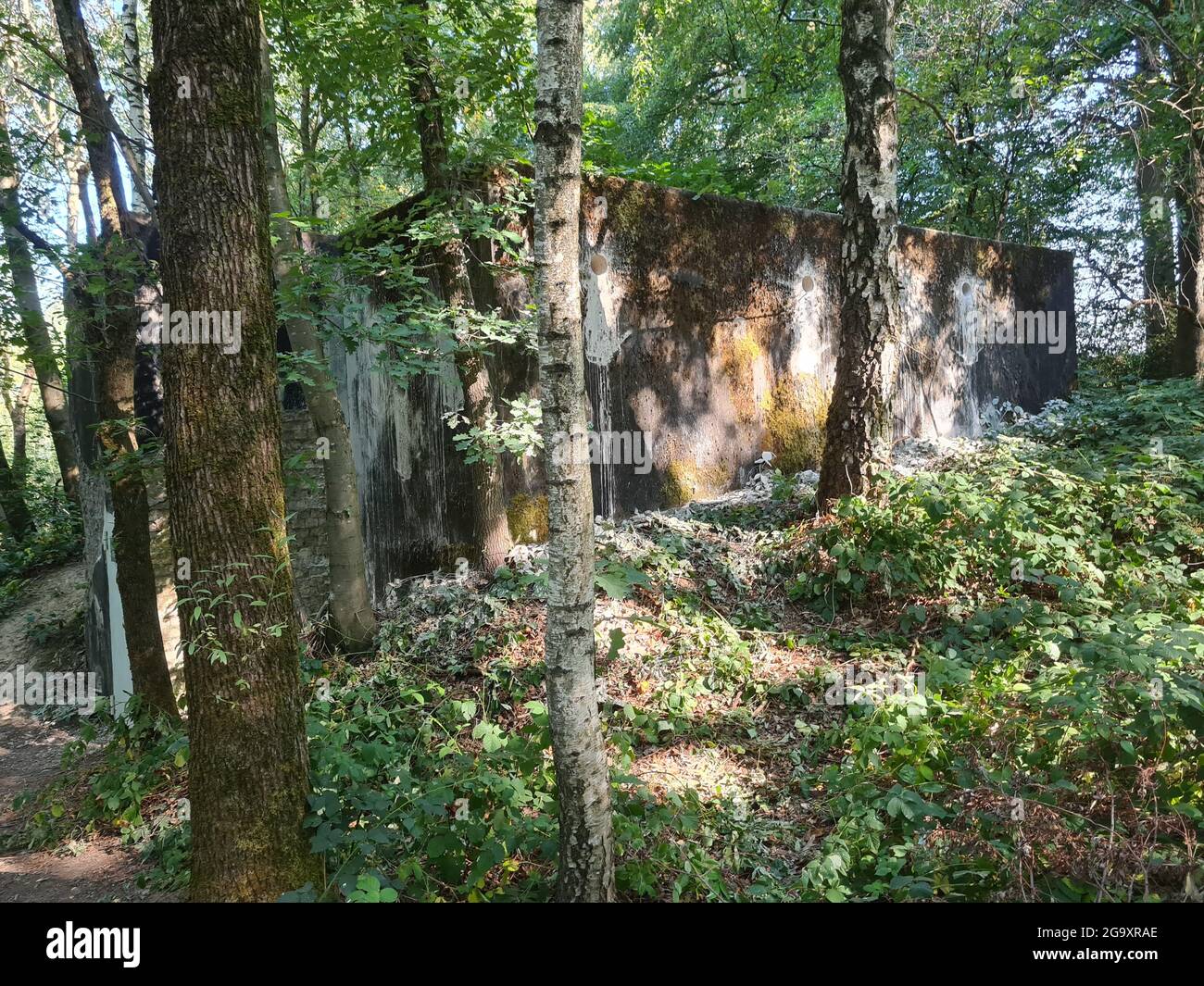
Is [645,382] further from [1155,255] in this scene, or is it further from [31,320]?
[1155,255]

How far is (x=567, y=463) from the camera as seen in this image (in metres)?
2.85

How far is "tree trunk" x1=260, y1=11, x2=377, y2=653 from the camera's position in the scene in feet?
18.5

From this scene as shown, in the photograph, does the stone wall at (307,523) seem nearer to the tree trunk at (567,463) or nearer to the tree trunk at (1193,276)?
the tree trunk at (567,463)

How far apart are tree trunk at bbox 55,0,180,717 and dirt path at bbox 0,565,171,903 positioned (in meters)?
1.25

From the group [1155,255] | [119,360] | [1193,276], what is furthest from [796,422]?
[1155,255]

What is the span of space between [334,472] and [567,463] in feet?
11.9

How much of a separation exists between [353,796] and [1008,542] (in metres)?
4.64

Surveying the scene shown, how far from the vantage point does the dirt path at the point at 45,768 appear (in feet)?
13.8

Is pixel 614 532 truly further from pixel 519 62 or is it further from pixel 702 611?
pixel 519 62

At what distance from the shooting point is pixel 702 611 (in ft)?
18.4

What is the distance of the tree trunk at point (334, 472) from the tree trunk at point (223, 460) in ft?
8.39

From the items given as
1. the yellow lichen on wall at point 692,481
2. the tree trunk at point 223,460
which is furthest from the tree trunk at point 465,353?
the tree trunk at point 223,460

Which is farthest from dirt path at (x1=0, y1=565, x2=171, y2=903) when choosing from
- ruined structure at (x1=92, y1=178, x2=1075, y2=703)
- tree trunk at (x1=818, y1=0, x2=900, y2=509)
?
tree trunk at (x1=818, y1=0, x2=900, y2=509)

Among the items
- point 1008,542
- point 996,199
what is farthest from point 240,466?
point 996,199
